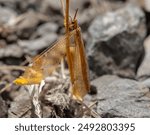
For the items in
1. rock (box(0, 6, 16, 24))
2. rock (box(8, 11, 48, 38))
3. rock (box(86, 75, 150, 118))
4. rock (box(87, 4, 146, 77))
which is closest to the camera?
rock (box(86, 75, 150, 118))

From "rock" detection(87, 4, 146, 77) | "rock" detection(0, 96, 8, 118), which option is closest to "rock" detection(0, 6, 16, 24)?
"rock" detection(87, 4, 146, 77)

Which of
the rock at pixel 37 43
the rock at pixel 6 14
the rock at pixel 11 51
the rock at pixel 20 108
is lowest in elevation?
the rock at pixel 20 108

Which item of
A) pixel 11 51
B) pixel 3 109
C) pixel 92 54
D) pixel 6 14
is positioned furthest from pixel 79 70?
pixel 6 14

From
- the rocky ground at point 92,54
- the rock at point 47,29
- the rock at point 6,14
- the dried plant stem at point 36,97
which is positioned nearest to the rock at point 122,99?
the rocky ground at point 92,54

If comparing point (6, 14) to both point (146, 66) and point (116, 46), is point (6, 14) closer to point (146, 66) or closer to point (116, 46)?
point (116, 46)

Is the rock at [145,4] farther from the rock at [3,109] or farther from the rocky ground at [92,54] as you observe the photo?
the rock at [3,109]

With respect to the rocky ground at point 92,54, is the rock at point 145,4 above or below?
above

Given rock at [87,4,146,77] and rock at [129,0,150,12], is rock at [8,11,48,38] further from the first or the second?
rock at [129,0,150,12]

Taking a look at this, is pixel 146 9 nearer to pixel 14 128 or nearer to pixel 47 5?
pixel 47 5
